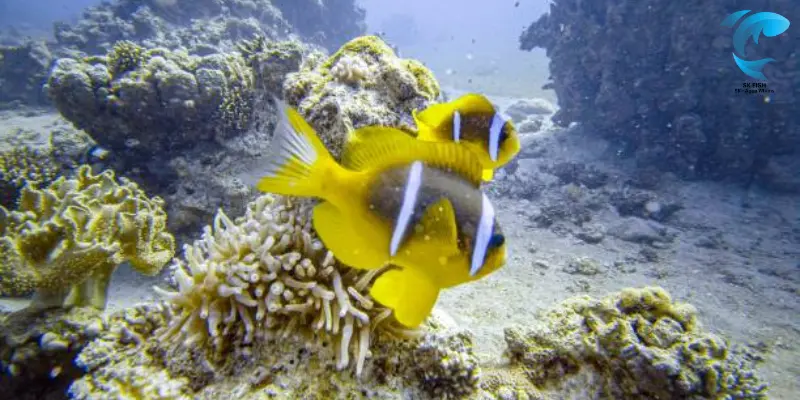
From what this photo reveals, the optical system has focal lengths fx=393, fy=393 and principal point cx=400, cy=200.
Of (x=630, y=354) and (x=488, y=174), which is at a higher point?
(x=488, y=174)

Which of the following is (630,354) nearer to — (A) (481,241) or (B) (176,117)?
(A) (481,241)

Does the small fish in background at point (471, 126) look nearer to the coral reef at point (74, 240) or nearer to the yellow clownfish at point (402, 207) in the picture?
the yellow clownfish at point (402, 207)

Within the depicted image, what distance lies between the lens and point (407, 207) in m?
1.35

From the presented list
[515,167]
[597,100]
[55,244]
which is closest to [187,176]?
[55,244]

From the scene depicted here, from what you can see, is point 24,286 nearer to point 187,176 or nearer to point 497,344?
point 187,176

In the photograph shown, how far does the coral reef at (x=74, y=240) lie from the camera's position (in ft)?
9.33

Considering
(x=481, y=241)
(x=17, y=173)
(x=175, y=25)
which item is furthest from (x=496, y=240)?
(x=175, y=25)

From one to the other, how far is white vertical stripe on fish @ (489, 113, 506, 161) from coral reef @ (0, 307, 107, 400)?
9.73ft

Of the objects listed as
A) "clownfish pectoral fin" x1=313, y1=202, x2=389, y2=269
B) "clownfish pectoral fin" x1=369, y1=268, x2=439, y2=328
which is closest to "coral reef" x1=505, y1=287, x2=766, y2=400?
"clownfish pectoral fin" x1=369, y1=268, x2=439, y2=328

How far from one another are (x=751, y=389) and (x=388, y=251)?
2.60 m

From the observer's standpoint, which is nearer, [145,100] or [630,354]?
[630,354]

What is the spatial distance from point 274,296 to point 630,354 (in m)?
2.12

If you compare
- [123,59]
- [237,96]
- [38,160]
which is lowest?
[38,160]

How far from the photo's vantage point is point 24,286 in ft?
9.45
